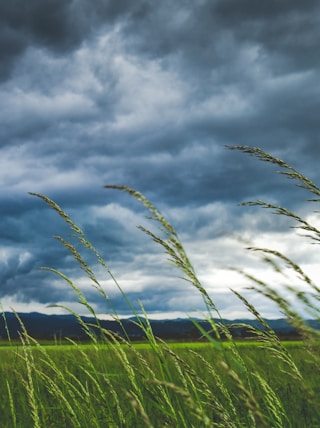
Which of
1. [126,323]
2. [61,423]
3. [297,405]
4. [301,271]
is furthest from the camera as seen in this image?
[297,405]

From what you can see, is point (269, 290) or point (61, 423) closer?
point (269, 290)

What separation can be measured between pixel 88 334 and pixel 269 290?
5.22ft

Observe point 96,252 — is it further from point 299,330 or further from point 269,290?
point 299,330

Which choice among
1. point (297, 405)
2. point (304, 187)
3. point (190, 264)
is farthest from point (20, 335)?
point (297, 405)

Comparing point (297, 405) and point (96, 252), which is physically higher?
point (96, 252)

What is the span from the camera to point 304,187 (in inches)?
106

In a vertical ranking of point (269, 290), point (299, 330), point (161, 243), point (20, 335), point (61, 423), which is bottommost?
point (61, 423)

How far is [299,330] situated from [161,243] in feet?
2.90

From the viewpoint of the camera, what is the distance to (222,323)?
266cm

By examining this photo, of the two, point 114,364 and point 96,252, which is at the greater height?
point 96,252

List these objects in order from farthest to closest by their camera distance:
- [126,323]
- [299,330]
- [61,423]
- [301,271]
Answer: [61,423] < [126,323] < [301,271] < [299,330]

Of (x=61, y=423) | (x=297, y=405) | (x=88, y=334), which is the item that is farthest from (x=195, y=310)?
(x=297, y=405)

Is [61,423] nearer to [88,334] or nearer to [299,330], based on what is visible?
[88,334]

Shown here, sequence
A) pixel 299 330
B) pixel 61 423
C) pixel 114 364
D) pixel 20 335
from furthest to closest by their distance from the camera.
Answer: pixel 114 364 < pixel 61 423 < pixel 20 335 < pixel 299 330
